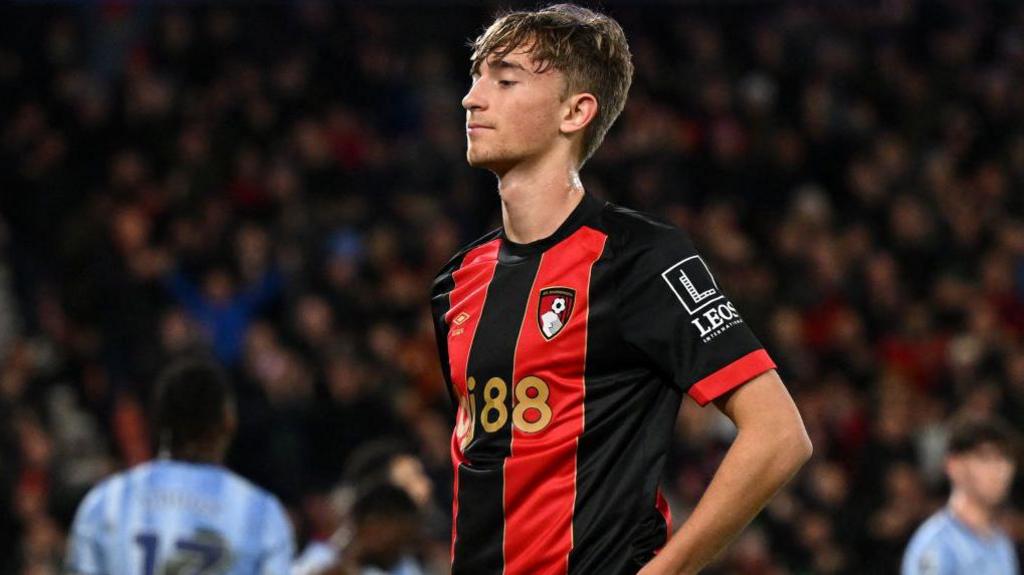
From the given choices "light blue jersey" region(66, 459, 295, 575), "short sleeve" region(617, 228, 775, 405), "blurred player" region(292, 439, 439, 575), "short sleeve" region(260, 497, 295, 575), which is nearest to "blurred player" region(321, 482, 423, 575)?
"blurred player" region(292, 439, 439, 575)

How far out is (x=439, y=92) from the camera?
14086mm

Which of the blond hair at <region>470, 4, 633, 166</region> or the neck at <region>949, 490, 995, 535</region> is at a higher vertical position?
the blond hair at <region>470, 4, 633, 166</region>

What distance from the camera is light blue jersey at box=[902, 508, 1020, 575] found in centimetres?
686

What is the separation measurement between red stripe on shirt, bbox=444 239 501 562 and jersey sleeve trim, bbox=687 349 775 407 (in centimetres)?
47

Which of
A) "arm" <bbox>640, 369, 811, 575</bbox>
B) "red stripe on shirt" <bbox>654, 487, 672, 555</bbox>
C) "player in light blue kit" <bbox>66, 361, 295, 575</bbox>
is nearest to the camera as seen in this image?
"arm" <bbox>640, 369, 811, 575</bbox>

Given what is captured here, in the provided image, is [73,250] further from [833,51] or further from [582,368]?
[582,368]

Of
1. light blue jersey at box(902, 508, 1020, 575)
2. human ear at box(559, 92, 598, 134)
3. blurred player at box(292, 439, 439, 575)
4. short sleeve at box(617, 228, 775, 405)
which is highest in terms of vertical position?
human ear at box(559, 92, 598, 134)

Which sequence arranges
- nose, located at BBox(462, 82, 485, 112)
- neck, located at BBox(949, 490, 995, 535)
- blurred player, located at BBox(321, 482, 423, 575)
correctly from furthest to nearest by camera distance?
neck, located at BBox(949, 490, 995, 535) → blurred player, located at BBox(321, 482, 423, 575) → nose, located at BBox(462, 82, 485, 112)

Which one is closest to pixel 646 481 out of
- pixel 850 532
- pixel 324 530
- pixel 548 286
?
pixel 548 286

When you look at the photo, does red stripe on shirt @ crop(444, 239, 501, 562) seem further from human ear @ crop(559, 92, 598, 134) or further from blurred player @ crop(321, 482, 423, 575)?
blurred player @ crop(321, 482, 423, 575)

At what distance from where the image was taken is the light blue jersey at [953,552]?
6863 millimetres

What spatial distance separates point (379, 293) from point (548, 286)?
8.51 metres

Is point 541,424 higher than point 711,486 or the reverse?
higher

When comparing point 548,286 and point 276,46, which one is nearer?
point 548,286
